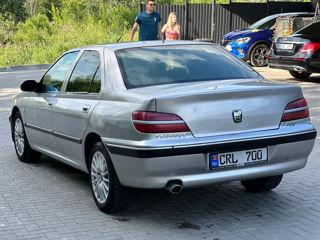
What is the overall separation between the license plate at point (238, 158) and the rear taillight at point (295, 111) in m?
0.38

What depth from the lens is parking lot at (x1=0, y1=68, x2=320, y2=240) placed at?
191 inches

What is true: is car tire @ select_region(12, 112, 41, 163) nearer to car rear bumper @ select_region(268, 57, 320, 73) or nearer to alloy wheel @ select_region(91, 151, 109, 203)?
alloy wheel @ select_region(91, 151, 109, 203)

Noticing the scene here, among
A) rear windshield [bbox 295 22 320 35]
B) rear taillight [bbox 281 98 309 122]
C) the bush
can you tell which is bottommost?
the bush

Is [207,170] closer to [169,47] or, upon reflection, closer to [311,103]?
[169,47]

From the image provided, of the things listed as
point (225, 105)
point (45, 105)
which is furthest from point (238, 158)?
point (45, 105)

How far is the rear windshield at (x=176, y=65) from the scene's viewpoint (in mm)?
5453

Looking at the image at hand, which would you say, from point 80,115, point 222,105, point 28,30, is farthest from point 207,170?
point 28,30

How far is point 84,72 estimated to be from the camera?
6.18 metres

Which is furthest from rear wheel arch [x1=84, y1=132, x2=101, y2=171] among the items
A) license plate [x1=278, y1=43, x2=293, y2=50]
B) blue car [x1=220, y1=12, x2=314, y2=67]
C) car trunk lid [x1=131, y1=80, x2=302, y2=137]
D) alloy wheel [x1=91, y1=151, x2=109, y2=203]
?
blue car [x1=220, y1=12, x2=314, y2=67]

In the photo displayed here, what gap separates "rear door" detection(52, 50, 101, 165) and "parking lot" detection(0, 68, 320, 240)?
50cm

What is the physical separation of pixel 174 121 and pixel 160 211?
111 centimetres

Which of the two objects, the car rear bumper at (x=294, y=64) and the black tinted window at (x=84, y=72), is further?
the car rear bumper at (x=294, y=64)

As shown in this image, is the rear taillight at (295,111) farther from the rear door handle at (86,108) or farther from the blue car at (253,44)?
the blue car at (253,44)

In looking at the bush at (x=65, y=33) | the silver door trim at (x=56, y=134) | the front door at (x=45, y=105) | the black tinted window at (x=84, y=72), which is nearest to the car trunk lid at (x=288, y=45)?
the bush at (x=65, y=33)
